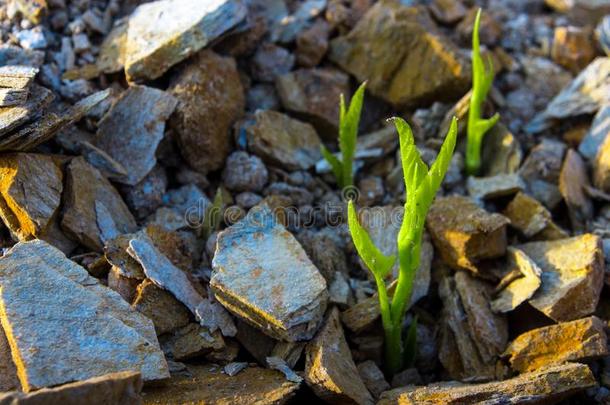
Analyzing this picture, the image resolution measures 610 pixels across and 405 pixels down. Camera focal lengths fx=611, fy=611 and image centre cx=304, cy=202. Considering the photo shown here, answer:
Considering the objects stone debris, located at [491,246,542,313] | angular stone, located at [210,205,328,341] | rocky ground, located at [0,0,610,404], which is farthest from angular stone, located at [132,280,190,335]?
stone debris, located at [491,246,542,313]

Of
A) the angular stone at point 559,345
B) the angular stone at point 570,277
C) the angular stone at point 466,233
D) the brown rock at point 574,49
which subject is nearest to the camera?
the angular stone at point 559,345

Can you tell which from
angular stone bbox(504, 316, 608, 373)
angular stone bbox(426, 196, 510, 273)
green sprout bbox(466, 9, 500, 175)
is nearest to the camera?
angular stone bbox(504, 316, 608, 373)

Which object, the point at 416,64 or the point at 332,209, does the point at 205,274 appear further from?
the point at 416,64

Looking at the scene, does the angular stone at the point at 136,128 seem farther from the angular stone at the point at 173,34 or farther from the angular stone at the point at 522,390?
the angular stone at the point at 522,390

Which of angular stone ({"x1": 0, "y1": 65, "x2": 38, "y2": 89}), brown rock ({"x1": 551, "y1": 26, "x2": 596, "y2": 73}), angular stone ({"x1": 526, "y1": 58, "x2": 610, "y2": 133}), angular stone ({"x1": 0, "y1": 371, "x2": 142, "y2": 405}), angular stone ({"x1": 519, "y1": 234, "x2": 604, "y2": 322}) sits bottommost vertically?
angular stone ({"x1": 519, "y1": 234, "x2": 604, "y2": 322})

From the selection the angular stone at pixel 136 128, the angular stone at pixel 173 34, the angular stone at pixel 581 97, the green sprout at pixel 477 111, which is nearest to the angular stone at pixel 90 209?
the angular stone at pixel 136 128

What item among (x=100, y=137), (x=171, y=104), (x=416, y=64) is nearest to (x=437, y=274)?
(x=416, y=64)

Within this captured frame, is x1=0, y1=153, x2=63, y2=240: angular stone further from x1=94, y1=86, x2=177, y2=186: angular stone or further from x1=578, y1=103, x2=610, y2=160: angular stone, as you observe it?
x1=578, y1=103, x2=610, y2=160: angular stone
